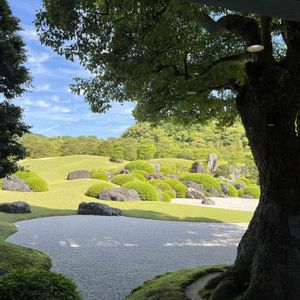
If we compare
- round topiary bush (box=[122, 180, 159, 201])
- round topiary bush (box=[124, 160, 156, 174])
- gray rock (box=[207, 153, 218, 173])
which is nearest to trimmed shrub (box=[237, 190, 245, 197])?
gray rock (box=[207, 153, 218, 173])

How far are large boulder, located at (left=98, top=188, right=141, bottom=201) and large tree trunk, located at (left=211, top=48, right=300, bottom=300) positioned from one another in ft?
55.1

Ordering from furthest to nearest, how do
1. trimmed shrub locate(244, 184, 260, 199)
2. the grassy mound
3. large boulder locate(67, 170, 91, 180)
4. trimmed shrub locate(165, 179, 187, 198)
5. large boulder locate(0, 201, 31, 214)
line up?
1. trimmed shrub locate(244, 184, 260, 199)
2. large boulder locate(67, 170, 91, 180)
3. trimmed shrub locate(165, 179, 187, 198)
4. large boulder locate(0, 201, 31, 214)
5. the grassy mound

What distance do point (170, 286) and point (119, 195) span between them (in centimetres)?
1555

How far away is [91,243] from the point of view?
1075 centimetres

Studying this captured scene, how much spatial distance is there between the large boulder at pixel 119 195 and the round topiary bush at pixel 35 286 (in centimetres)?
1721

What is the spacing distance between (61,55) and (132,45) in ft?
3.44

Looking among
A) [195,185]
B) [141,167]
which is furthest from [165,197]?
[141,167]

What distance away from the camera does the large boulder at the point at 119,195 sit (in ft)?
68.8

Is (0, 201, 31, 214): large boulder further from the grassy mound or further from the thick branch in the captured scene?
the thick branch

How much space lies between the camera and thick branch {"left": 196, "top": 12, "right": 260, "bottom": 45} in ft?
15.7

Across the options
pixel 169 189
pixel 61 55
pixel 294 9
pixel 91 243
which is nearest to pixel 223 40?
pixel 61 55

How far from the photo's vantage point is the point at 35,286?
3.53 m

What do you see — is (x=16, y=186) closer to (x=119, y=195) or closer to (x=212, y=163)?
(x=119, y=195)

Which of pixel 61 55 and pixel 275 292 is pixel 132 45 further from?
pixel 275 292
